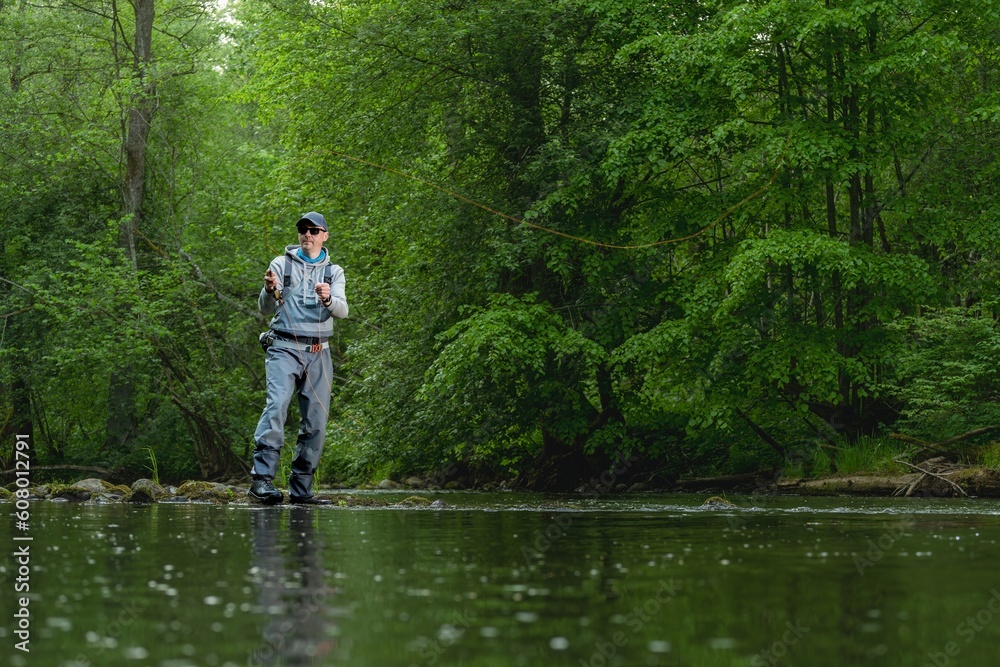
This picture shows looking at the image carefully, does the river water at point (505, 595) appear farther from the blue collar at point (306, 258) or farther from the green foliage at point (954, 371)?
the green foliage at point (954, 371)

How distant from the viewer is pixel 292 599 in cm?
470

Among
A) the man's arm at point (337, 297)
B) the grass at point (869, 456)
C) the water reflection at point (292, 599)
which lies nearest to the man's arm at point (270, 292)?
the man's arm at point (337, 297)

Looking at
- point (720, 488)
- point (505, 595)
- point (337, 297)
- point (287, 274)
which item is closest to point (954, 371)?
point (720, 488)

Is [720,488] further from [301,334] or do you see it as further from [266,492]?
[301,334]

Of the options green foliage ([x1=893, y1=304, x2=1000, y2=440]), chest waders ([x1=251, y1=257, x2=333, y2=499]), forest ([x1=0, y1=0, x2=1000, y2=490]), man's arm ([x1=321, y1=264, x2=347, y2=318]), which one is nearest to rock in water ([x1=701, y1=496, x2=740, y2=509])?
chest waders ([x1=251, y1=257, x2=333, y2=499])

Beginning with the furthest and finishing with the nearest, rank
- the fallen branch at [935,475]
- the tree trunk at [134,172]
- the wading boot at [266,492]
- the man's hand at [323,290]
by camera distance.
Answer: the tree trunk at [134,172] < the fallen branch at [935,475] < the wading boot at [266,492] < the man's hand at [323,290]

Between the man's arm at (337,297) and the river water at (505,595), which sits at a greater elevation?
the man's arm at (337,297)

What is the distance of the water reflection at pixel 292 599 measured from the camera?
362 centimetres

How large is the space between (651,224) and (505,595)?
Result: 610 inches

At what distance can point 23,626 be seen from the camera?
13.3ft

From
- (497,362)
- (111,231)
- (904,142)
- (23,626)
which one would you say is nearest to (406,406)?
(497,362)

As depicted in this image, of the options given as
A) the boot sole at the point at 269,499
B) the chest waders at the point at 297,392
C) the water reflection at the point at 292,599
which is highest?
the chest waders at the point at 297,392

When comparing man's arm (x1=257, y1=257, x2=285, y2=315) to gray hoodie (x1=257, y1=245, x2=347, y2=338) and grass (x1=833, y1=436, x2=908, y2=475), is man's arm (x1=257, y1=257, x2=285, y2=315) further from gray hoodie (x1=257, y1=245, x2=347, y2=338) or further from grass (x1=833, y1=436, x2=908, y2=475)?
grass (x1=833, y1=436, x2=908, y2=475)

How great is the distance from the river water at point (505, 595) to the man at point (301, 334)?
2.66 meters
